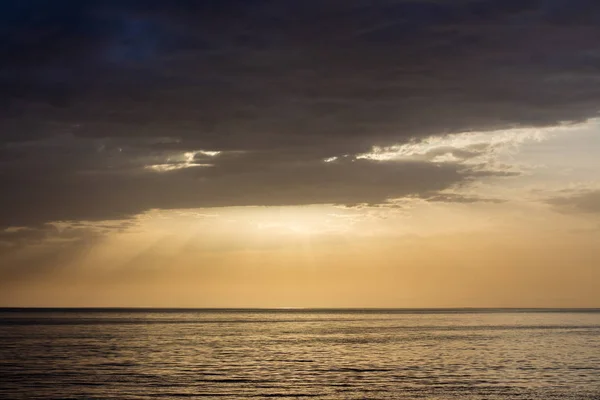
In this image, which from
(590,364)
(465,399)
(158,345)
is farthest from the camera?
(158,345)

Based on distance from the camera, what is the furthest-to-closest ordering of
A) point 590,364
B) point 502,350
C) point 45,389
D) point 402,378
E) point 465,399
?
point 502,350
point 590,364
point 402,378
point 45,389
point 465,399

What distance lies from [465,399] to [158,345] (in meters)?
63.6

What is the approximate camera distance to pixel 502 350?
100m

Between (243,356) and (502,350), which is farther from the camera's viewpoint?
(502,350)

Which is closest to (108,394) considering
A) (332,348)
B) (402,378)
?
(402,378)

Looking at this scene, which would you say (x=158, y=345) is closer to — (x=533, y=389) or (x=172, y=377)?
(x=172, y=377)

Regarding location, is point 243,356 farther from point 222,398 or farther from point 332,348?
point 222,398

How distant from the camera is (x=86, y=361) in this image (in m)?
81.9

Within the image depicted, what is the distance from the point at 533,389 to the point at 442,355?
31546 millimetres

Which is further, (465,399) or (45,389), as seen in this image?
(45,389)

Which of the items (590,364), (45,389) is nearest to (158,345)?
(45,389)

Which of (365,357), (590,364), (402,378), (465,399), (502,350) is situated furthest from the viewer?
(502,350)

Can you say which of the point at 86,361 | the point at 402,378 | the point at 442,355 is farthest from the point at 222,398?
the point at 442,355

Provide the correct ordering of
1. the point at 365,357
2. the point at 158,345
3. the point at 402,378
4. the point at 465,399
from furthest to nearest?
the point at 158,345, the point at 365,357, the point at 402,378, the point at 465,399
